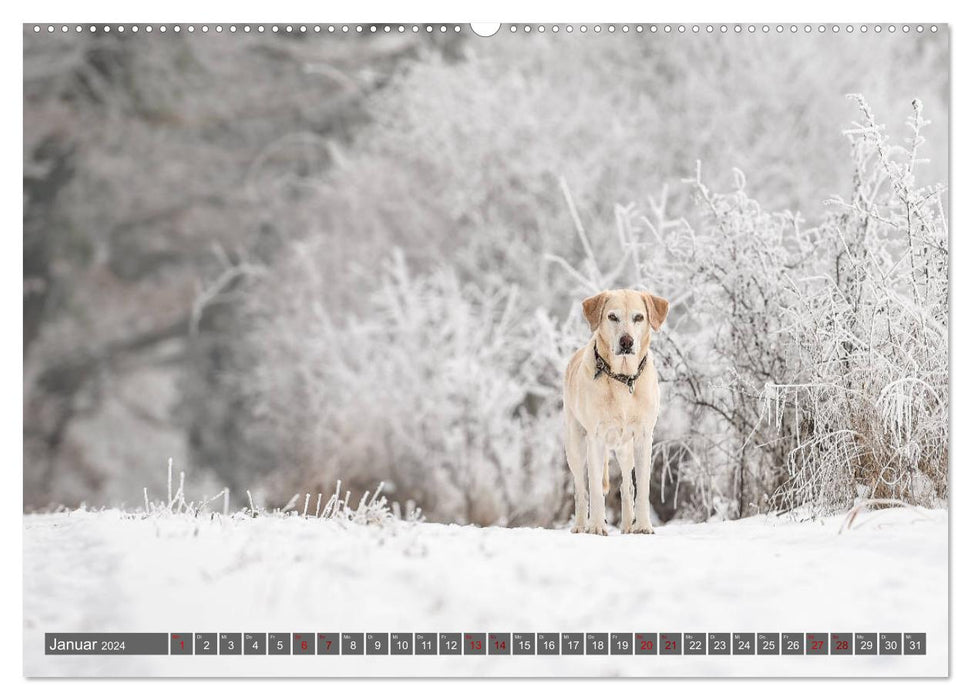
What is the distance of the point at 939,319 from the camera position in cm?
385

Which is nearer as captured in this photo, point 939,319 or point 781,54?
point 939,319

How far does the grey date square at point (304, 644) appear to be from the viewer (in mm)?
3129

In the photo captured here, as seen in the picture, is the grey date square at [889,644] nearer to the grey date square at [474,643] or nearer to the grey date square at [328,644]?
the grey date square at [474,643]

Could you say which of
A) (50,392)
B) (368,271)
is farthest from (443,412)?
(50,392)

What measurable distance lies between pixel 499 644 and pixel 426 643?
0.72ft

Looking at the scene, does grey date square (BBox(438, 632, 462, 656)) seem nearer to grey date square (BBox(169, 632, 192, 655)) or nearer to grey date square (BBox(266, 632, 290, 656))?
grey date square (BBox(266, 632, 290, 656))

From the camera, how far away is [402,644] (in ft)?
10.3

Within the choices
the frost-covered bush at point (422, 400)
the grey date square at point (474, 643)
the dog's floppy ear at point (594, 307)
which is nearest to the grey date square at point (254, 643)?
the grey date square at point (474, 643)

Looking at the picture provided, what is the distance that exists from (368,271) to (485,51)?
7.82ft

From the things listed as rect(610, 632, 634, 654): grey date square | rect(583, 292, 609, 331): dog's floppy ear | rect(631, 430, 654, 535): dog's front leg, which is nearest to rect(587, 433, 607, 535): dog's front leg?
rect(631, 430, 654, 535): dog's front leg

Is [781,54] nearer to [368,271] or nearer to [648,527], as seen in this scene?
[368,271]

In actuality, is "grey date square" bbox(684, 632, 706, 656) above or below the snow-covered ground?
below

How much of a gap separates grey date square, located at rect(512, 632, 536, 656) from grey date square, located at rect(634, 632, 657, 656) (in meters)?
0.30

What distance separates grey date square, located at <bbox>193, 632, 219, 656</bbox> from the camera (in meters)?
3.19
